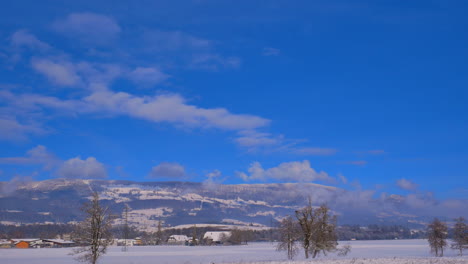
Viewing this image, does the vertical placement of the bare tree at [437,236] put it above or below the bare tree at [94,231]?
below

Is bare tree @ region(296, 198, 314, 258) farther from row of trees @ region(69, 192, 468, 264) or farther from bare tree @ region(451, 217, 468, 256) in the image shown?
bare tree @ region(451, 217, 468, 256)

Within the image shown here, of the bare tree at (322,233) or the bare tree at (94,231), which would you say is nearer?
the bare tree at (94,231)

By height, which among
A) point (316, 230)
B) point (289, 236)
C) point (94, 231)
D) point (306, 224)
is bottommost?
point (289, 236)

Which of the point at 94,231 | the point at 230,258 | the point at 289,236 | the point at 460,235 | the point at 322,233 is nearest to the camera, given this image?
the point at 94,231

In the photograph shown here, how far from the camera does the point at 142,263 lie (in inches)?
2953

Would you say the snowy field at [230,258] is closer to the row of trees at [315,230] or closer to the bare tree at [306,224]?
the bare tree at [306,224]

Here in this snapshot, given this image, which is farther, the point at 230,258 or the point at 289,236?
the point at 230,258

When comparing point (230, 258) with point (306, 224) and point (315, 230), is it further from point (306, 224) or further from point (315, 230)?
point (306, 224)

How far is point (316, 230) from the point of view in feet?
228

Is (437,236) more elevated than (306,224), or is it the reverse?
(306,224)

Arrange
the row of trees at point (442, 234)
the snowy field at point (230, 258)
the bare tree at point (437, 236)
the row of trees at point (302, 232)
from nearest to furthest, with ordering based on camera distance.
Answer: the snowy field at point (230, 258) → the row of trees at point (302, 232) → the row of trees at point (442, 234) → the bare tree at point (437, 236)

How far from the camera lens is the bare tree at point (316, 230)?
68.3m

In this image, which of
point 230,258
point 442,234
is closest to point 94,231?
point 230,258

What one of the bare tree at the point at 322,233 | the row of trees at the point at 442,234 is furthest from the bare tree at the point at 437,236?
the bare tree at the point at 322,233
